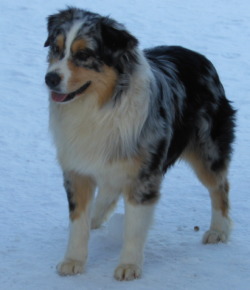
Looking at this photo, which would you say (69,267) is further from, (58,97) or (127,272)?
(58,97)

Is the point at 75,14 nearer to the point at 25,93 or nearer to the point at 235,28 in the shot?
the point at 25,93

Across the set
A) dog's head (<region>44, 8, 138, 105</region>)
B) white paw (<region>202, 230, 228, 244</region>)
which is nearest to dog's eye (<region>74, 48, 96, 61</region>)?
dog's head (<region>44, 8, 138, 105</region>)

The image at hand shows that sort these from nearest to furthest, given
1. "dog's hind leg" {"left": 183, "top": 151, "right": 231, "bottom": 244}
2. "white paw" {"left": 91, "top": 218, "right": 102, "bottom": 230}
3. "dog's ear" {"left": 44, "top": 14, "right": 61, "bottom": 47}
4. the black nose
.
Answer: the black nose
"dog's ear" {"left": 44, "top": 14, "right": 61, "bottom": 47}
"dog's hind leg" {"left": 183, "top": 151, "right": 231, "bottom": 244}
"white paw" {"left": 91, "top": 218, "right": 102, "bottom": 230}

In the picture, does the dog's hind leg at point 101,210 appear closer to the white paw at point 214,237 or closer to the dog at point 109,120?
the dog at point 109,120

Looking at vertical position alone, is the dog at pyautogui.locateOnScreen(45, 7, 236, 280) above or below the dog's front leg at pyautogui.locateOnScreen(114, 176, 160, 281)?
above

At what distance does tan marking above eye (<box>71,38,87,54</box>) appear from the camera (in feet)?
13.0

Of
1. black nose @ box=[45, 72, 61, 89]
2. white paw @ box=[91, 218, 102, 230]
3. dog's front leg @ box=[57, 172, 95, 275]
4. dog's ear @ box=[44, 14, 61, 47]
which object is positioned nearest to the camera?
black nose @ box=[45, 72, 61, 89]

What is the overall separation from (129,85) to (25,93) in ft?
15.8

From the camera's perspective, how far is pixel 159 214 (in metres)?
5.58

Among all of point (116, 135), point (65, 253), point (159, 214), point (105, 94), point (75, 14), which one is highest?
point (75, 14)

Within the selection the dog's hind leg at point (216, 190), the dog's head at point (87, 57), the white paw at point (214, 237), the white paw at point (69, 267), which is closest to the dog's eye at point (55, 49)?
the dog's head at point (87, 57)

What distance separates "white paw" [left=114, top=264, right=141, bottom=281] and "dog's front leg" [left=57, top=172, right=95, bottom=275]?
0.27m

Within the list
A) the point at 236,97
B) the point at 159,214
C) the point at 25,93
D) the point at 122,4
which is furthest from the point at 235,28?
the point at 159,214

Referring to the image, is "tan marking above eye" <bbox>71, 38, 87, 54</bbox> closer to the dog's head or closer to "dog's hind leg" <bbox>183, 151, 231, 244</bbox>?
the dog's head
